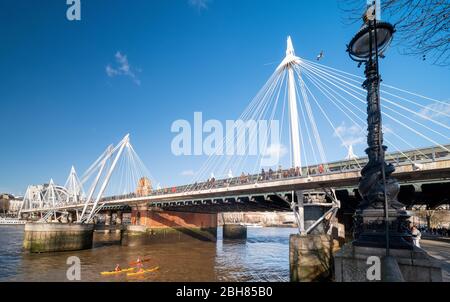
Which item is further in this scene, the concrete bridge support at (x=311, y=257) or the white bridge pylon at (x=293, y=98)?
the white bridge pylon at (x=293, y=98)

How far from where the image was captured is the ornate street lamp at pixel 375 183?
7.35 m

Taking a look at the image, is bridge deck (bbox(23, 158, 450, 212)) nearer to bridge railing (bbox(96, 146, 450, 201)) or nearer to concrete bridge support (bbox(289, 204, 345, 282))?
bridge railing (bbox(96, 146, 450, 201))

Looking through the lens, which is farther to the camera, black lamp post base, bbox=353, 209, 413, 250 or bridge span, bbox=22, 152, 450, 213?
bridge span, bbox=22, 152, 450, 213

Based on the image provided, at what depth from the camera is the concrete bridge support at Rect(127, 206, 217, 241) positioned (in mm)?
54531

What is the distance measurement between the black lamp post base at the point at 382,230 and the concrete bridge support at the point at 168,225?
50.3 meters

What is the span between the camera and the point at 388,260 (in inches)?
204

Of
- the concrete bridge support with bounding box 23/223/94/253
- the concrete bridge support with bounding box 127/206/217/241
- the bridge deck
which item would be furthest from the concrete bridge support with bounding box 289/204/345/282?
the concrete bridge support with bounding box 127/206/217/241

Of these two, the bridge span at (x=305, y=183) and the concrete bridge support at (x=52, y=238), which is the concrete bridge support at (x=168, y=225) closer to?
the bridge span at (x=305, y=183)

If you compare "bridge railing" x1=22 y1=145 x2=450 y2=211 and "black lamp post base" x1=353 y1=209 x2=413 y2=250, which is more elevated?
"bridge railing" x1=22 y1=145 x2=450 y2=211

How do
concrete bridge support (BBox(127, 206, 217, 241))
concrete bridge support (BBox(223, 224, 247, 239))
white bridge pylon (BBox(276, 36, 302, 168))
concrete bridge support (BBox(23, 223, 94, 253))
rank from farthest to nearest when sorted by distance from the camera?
concrete bridge support (BBox(223, 224, 247, 239))
concrete bridge support (BBox(127, 206, 217, 241))
concrete bridge support (BBox(23, 223, 94, 253))
white bridge pylon (BBox(276, 36, 302, 168))

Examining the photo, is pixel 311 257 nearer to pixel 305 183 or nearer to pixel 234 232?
pixel 305 183

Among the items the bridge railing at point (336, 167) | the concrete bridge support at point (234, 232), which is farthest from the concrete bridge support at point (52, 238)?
the concrete bridge support at point (234, 232)

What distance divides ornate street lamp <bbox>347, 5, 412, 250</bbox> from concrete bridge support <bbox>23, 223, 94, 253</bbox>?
38.7 meters
